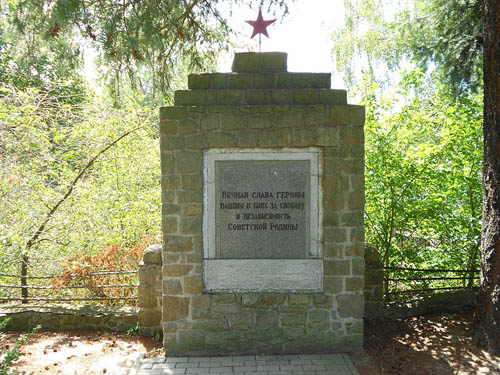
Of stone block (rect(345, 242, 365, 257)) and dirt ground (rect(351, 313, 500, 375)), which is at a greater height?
stone block (rect(345, 242, 365, 257))

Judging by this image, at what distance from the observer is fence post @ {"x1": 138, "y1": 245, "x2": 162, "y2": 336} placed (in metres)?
5.03

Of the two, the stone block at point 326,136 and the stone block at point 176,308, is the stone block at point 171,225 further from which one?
the stone block at point 326,136

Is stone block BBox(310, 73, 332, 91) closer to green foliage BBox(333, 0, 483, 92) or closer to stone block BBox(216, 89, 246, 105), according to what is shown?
stone block BBox(216, 89, 246, 105)

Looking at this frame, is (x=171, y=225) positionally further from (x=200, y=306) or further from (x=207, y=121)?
(x=207, y=121)

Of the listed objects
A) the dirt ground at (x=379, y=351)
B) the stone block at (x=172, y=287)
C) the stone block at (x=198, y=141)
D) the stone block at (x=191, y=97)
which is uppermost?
the stone block at (x=191, y=97)

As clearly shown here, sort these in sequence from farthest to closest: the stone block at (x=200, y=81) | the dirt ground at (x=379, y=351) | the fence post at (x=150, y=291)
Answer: the fence post at (x=150, y=291) < the stone block at (x=200, y=81) < the dirt ground at (x=379, y=351)

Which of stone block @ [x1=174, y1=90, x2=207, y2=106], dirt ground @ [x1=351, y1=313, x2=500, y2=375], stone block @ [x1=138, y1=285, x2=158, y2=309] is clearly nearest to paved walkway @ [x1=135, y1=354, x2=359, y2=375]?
dirt ground @ [x1=351, y1=313, x2=500, y2=375]

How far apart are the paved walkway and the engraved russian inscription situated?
44.3 inches

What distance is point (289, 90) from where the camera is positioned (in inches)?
174

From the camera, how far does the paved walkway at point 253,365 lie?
399 centimetres

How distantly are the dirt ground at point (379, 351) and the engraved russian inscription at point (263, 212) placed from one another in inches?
59.2

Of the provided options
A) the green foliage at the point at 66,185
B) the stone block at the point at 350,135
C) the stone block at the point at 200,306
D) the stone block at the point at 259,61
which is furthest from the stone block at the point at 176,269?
the green foliage at the point at 66,185

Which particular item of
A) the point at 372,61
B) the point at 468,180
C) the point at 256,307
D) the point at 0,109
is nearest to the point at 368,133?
the point at 468,180

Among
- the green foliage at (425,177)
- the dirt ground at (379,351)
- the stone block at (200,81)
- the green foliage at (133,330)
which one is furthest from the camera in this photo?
the green foliage at (425,177)
